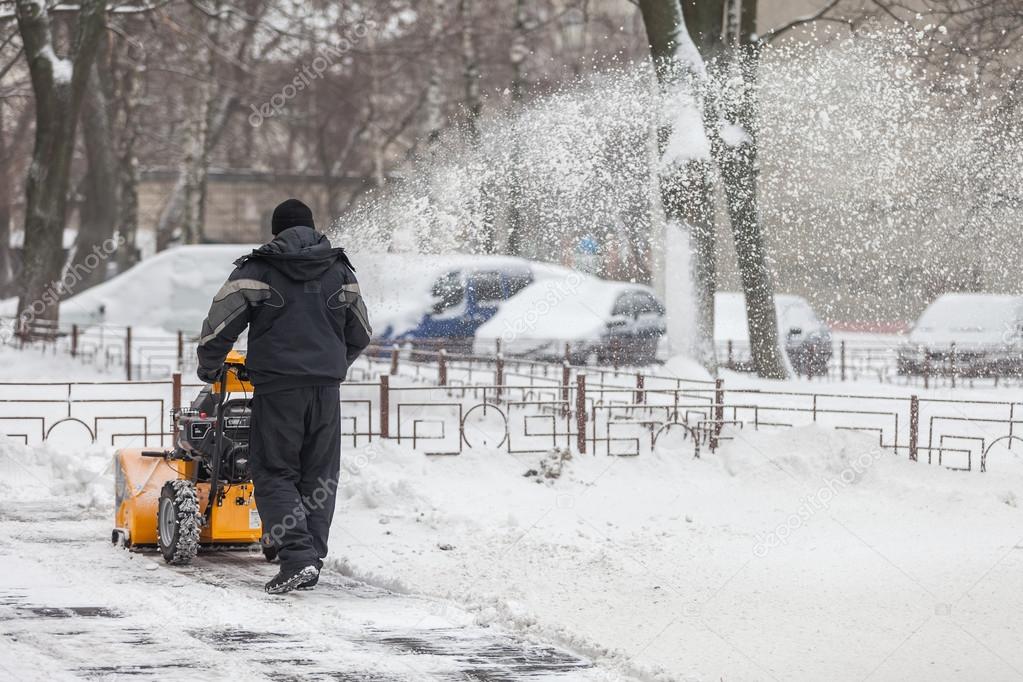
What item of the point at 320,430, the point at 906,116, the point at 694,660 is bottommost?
the point at 694,660

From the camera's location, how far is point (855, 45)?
18.1m

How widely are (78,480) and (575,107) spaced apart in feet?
31.4

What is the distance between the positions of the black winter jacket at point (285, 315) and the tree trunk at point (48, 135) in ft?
54.3

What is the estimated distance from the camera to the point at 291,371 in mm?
7012

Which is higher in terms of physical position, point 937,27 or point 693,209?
point 937,27

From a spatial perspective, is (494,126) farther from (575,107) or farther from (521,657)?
(521,657)

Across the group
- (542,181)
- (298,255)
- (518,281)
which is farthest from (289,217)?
(518,281)

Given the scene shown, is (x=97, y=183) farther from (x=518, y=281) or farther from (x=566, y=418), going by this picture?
(x=566, y=418)

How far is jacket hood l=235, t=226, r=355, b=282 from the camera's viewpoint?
23.2 feet

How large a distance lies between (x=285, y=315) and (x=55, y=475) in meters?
4.39

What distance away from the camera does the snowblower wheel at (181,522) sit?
24.6 feet

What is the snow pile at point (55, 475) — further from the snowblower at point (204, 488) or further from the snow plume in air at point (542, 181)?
the snow plume in air at point (542, 181)

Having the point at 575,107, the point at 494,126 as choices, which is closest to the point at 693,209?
the point at 575,107

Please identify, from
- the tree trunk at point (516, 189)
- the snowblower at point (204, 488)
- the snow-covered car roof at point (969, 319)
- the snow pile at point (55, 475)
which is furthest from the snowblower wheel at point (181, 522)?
the snow-covered car roof at point (969, 319)
